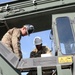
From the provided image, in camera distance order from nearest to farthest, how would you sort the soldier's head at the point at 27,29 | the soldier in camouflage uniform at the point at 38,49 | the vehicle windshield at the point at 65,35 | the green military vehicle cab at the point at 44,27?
the green military vehicle cab at the point at 44,27
the vehicle windshield at the point at 65,35
the soldier's head at the point at 27,29
the soldier in camouflage uniform at the point at 38,49

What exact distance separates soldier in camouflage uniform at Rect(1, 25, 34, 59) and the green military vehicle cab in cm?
22

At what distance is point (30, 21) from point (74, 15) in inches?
38.1

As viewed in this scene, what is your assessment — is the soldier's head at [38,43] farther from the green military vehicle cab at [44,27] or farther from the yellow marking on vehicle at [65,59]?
the yellow marking on vehicle at [65,59]

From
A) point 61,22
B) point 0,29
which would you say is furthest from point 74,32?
point 0,29

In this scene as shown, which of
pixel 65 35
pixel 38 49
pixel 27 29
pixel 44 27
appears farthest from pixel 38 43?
pixel 65 35

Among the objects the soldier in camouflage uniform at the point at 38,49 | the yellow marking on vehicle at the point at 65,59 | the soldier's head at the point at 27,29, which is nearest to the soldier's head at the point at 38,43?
the soldier in camouflage uniform at the point at 38,49

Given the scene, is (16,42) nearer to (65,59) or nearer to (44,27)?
(44,27)

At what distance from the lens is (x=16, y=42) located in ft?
15.8

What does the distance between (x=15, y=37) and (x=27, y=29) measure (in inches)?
12.7

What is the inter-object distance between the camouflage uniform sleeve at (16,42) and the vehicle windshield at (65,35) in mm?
769

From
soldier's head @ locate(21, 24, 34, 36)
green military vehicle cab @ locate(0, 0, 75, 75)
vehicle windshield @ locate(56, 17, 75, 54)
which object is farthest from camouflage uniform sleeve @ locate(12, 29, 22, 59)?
vehicle windshield @ locate(56, 17, 75, 54)

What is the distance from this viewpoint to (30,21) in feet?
17.5

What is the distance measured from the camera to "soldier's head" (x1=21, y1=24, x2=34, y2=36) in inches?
201

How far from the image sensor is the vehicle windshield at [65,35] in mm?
4539
